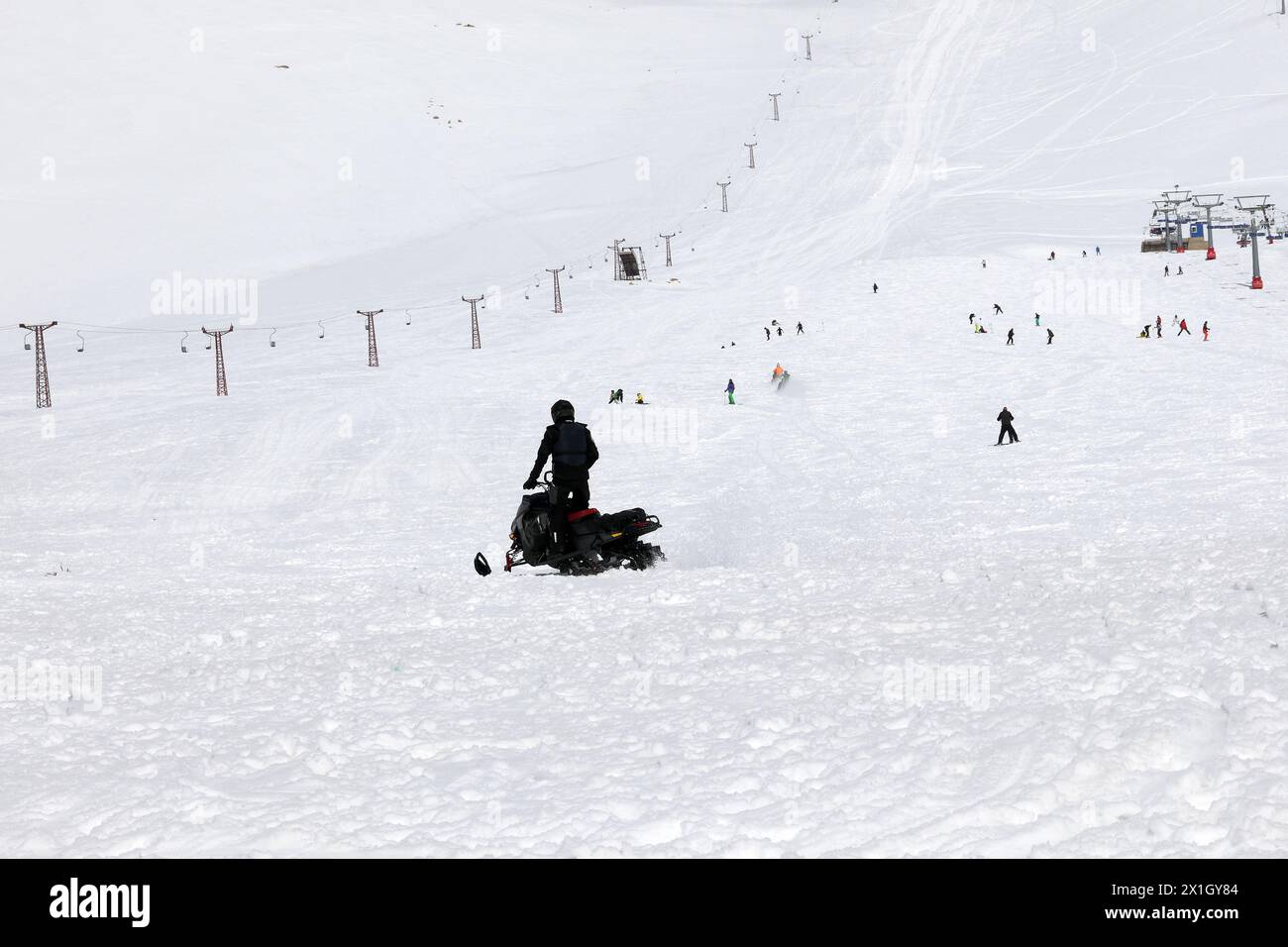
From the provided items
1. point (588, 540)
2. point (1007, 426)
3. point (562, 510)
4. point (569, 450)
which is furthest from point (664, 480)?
point (569, 450)

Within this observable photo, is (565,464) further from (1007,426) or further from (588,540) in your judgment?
(1007,426)

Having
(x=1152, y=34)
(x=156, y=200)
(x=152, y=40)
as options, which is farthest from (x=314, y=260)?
(x=1152, y=34)

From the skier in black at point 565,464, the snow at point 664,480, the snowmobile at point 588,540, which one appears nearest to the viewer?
the snow at point 664,480

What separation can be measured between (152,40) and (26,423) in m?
99.3

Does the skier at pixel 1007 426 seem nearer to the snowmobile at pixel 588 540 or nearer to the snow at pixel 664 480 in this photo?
the snow at pixel 664 480

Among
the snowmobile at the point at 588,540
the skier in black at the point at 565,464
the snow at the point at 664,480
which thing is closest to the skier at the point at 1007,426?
the snow at the point at 664,480

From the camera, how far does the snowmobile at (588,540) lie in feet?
39.2

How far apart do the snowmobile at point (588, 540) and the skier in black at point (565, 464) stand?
0.08 metres

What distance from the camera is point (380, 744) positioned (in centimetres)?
608

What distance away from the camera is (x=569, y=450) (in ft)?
38.9

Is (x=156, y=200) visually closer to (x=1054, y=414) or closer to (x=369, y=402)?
(x=369, y=402)

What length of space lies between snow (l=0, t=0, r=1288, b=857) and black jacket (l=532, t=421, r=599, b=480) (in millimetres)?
1389

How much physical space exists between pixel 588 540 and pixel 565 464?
34.5 inches

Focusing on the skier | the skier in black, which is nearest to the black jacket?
the skier in black
